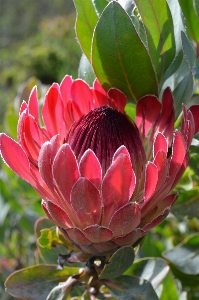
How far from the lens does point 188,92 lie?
0.84m

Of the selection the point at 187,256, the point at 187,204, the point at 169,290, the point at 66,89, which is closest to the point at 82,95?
the point at 66,89

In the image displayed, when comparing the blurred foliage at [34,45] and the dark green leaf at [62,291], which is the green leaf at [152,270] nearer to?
the dark green leaf at [62,291]

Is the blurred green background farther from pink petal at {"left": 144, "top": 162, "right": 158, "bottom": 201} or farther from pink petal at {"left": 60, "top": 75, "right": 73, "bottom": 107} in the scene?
pink petal at {"left": 144, "top": 162, "right": 158, "bottom": 201}

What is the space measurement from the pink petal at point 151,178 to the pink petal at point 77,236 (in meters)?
0.13

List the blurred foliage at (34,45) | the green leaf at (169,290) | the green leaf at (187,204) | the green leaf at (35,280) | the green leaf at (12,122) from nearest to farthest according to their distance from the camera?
Answer: the green leaf at (35,280) → the green leaf at (187,204) → the green leaf at (169,290) → the green leaf at (12,122) → the blurred foliage at (34,45)

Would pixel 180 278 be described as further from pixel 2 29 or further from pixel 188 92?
pixel 2 29

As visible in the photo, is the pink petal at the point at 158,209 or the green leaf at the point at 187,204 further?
the green leaf at the point at 187,204

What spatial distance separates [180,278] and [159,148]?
1.73 ft

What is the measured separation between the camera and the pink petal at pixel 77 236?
27.1 inches

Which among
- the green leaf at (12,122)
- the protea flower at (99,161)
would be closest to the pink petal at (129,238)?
the protea flower at (99,161)

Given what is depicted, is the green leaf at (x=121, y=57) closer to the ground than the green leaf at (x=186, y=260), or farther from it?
farther from it

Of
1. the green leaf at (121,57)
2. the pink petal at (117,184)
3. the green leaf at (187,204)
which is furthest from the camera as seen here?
the green leaf at (187,204)

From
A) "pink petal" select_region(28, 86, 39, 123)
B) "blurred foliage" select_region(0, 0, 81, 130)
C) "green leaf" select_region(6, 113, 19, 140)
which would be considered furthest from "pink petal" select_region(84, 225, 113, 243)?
"blurred foliage" select_region(0, 0, 81, 130)

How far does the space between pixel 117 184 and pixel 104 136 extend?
0.13 metres
